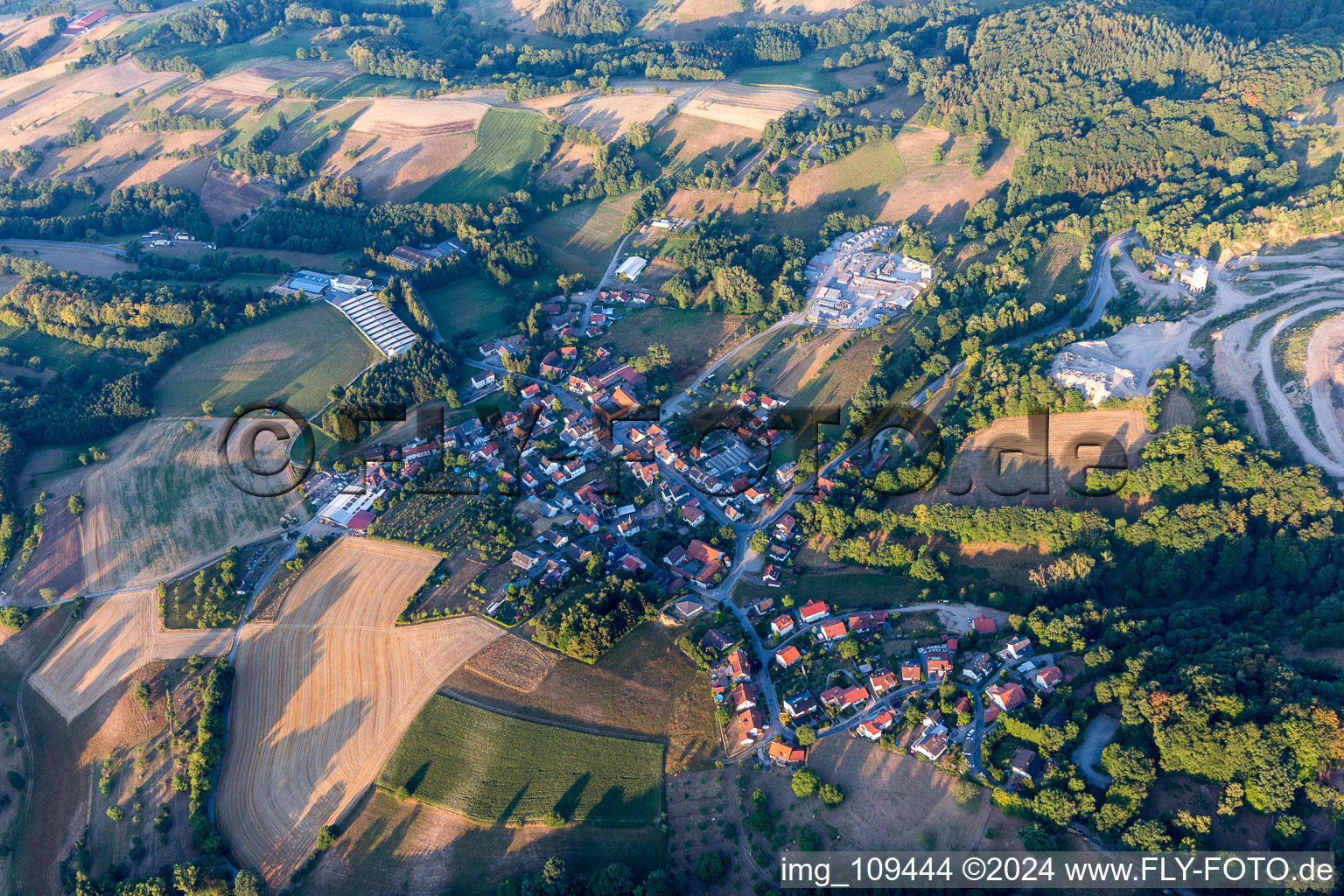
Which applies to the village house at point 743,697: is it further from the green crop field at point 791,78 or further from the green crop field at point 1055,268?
the green crop field at point 791,78

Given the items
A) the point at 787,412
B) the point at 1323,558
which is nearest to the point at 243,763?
the point at 787,412

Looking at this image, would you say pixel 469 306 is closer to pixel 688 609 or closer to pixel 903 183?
pixel 688 609

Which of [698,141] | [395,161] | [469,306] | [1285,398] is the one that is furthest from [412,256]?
[1285,398]

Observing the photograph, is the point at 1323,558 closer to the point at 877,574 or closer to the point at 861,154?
the point at 877,574

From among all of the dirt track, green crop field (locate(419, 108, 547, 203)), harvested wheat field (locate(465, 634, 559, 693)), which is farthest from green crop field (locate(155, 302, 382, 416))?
the dirt track

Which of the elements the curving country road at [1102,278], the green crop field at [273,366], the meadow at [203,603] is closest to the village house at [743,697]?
the meadow at [203,603]
